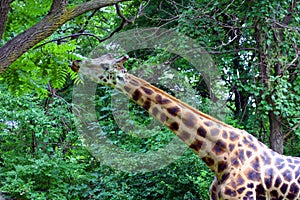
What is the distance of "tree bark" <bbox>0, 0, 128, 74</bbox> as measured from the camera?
473cm

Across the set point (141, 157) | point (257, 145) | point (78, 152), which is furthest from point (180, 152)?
point (257, 145)

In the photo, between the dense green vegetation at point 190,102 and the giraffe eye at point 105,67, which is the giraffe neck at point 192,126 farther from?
the dense green vegetation at point 190,102

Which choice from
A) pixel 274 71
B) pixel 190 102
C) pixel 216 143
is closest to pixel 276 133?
pixel 274 71

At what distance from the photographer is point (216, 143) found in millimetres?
4164

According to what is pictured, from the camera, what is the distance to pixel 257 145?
427 centimetres

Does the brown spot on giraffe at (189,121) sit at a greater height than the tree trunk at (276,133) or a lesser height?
greater

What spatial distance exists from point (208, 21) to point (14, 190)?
4699mm

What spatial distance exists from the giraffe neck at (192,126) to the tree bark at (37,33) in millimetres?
1122

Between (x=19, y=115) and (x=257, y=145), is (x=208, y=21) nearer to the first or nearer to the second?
(x=19, y=115)

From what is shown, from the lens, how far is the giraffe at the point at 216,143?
162 inches

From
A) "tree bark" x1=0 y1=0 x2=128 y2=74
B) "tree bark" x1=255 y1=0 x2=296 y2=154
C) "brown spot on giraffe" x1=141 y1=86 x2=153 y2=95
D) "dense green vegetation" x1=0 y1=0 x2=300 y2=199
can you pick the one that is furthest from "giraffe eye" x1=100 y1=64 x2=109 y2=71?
"tree bark" x1=255 y1=0 x2=296 y2=154

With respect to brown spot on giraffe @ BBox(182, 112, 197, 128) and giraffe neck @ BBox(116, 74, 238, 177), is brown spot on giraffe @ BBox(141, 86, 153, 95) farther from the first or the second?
brown spot on giraffe @ BBox(182, 112, 197, 128)

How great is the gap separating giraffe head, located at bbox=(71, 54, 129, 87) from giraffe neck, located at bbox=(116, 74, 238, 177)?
0.08 meters

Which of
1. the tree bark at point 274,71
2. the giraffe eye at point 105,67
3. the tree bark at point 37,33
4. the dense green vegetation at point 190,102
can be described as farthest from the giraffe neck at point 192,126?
the tree bark at point 274,71
